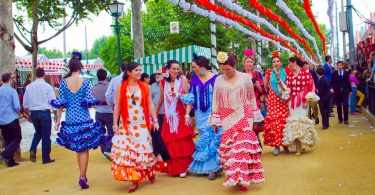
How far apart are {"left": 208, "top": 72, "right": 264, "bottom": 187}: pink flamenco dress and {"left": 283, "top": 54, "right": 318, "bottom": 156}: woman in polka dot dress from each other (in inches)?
85.7

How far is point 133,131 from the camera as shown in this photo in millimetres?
6938

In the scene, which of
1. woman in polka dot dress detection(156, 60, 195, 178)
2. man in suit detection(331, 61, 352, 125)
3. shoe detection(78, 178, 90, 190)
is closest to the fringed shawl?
woman in polka dot dress detection(156, 60, 195, 178)

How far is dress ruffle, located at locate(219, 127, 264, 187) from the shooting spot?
6230 millimetres

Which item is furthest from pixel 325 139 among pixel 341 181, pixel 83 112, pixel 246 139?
pixel 83 112

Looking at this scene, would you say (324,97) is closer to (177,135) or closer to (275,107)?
(275,107)

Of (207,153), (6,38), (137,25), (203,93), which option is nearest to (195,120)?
(203,93)

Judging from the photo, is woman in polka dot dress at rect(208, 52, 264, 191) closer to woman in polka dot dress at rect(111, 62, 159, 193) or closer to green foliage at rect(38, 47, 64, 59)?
woman in polka dot dress at rect(111, 62, 159, 193)

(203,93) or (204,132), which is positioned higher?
(203,93)

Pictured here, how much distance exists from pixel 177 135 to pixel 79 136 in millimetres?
1505

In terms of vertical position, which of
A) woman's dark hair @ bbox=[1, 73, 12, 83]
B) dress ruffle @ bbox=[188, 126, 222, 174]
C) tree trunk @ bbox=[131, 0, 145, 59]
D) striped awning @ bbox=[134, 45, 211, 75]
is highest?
tree trunk @ bbox=[131, 0, 145, 59]

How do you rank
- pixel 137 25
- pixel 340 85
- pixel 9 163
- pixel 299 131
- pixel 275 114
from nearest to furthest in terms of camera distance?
pixel 299 131 → pixel 275 114 → pixel 9 163 → pixel 340 85 → pixel 137 25

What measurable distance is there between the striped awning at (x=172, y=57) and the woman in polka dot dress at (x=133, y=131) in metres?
8.07

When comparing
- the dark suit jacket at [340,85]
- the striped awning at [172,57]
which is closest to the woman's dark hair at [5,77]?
the striped awning at [172,57]

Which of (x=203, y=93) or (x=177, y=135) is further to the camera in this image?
(x=177, y=135)
